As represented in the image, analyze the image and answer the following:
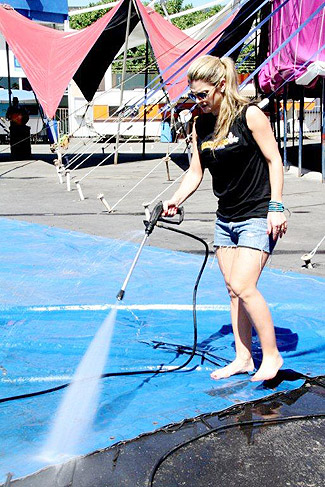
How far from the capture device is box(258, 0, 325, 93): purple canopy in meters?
14.0

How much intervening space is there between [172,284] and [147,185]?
29.9ft

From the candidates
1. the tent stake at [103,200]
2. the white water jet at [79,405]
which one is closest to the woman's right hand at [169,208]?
the white water jet at [79,405]

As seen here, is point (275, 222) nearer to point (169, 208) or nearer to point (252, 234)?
point (252, 234)

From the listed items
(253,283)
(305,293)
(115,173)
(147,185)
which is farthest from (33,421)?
(115,173)

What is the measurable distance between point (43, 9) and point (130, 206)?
13.3 metres

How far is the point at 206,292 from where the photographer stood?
19.1ft

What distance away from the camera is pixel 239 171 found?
12.4ft

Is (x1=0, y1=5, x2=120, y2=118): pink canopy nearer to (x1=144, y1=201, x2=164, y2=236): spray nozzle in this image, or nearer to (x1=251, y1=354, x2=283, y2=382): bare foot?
(x1=144, y1=201, x2=164, y2=236): spray nozzle

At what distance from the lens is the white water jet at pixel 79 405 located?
125 inches

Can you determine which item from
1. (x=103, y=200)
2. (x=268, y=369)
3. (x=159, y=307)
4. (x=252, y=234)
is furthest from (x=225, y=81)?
(x=103, y=200)

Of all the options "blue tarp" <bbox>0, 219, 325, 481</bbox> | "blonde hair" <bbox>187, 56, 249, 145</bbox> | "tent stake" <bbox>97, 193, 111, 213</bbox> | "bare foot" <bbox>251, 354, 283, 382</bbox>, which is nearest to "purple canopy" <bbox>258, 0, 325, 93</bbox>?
"tent stake" <bbox>97, 193, 111, 213</bbox>

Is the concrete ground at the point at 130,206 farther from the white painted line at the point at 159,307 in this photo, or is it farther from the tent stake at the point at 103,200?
the white painted line at the point at 159,307

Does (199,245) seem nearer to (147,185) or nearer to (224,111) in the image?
(224,111)

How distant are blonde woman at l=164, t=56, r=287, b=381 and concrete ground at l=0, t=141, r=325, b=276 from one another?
2554mm
